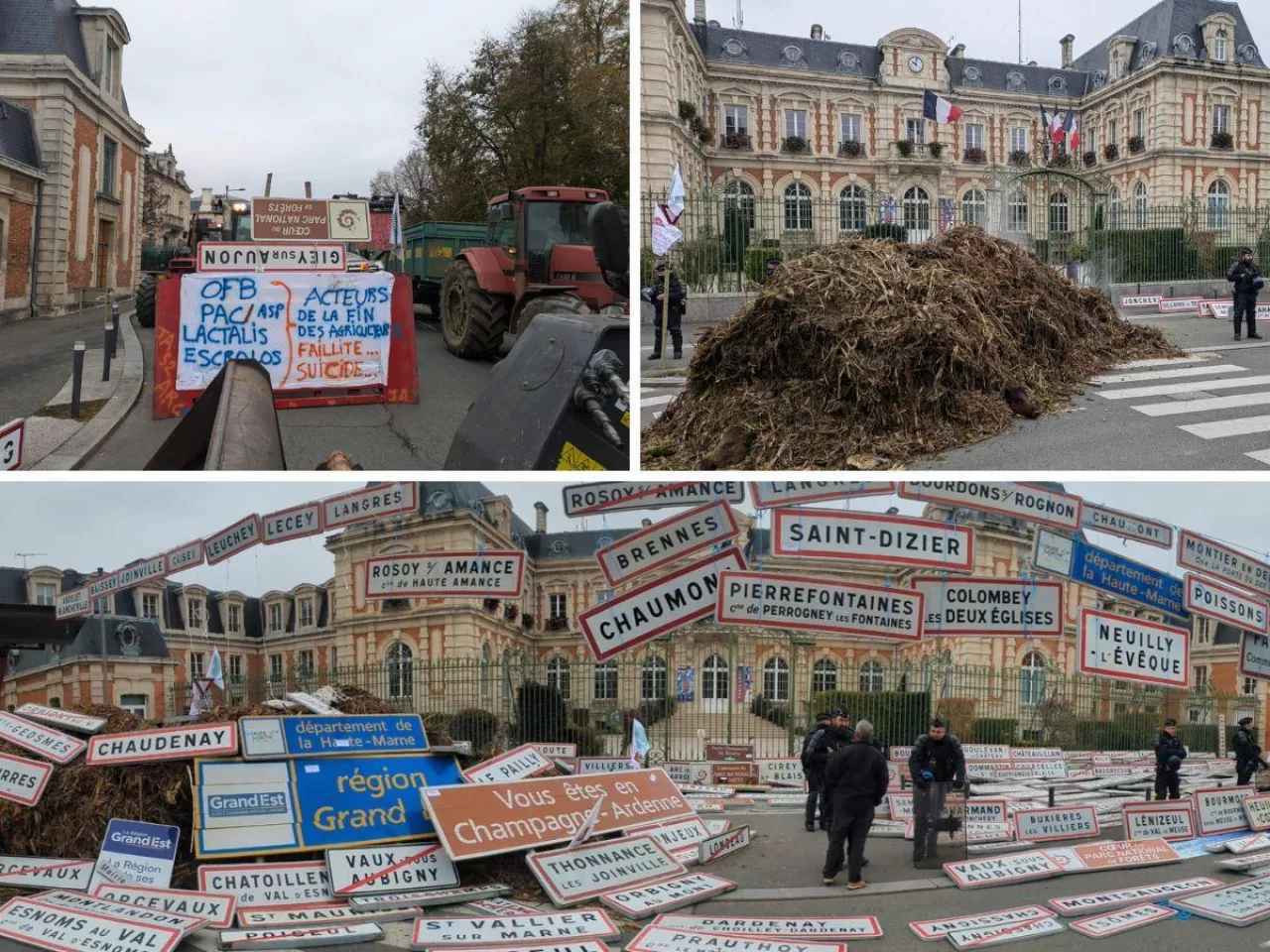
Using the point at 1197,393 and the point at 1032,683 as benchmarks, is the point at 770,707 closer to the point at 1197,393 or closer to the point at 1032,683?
the point at 1032,683

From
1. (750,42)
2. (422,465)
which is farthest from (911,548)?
(750,42)

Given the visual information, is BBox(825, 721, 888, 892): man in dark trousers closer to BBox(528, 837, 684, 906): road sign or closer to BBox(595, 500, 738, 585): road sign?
BBox(528, 837, 684, 906): road sign

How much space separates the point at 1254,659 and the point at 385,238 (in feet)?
82.0

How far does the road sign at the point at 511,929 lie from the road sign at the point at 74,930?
1412mm

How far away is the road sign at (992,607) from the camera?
29.9ft

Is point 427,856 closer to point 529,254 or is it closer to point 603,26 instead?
point 529,254

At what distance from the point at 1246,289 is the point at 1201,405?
19.6ft

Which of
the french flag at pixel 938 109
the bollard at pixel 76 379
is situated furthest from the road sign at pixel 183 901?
the french flag at pixel 938 109

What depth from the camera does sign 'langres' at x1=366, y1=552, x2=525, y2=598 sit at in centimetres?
916

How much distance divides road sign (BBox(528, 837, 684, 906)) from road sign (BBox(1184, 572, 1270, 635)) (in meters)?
4.86

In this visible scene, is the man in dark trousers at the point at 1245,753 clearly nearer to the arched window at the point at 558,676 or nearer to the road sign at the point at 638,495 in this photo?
the road sign at the point at 638,495

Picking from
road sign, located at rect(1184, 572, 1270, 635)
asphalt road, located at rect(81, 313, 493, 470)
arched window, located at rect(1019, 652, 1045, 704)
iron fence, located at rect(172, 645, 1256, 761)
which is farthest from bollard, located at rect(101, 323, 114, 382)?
arched window, located at rect(1019, 652, 1045, 704)

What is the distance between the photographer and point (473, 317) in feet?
59.7

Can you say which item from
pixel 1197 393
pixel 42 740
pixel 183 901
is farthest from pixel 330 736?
pixel 1197 393
